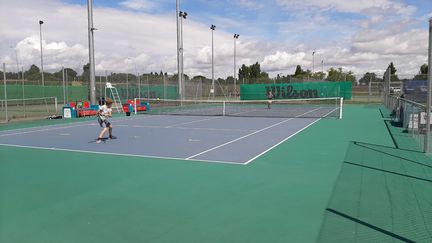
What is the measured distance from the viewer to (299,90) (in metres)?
40.8

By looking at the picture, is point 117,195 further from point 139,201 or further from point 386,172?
point 386,172

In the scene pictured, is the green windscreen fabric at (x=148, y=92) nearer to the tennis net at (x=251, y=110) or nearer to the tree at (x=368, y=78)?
the tennis net at (x=251, y=110)

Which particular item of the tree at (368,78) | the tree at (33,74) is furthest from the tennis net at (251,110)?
the tree at (33,74)

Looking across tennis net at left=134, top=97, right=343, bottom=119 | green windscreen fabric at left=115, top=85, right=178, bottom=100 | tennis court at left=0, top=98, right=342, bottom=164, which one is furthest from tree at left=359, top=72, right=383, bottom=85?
tennis court at left=0, top=98, right=342, bottom=164

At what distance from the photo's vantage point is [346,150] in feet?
35.0

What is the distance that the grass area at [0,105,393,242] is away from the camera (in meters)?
4.87

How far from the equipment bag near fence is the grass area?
99.5 ft

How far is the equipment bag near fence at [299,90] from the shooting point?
3866cm

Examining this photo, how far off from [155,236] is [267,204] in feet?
6.40

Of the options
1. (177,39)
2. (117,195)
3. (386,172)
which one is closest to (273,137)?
(386,172)

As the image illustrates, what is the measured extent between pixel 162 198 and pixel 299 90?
36145 millimetres

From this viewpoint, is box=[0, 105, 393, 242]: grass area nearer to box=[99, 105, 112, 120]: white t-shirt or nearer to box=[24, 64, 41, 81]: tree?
box=[99, 105, 112, 120]: white t-shirt

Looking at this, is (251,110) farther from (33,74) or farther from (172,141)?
(33,74)

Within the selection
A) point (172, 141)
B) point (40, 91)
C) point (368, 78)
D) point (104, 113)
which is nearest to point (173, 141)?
point (172, 141)
